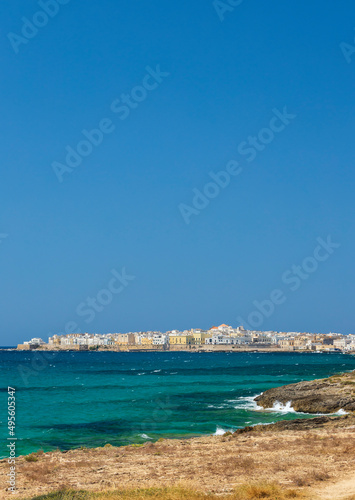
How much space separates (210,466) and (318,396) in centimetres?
2169

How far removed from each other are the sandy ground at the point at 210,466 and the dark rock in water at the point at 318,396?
447 inches

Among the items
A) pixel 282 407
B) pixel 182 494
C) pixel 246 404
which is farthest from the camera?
pixel 246 404

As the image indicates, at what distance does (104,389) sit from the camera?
58344 millimetres

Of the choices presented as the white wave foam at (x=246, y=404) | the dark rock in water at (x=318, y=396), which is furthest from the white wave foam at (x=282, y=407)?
the white wave foam at (x=246, y=404)

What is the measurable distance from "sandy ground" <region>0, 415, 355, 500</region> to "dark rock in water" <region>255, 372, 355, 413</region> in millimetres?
11346

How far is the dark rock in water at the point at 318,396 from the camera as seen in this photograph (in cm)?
3312

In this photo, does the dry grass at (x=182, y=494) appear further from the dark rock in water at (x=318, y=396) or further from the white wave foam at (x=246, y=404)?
the white wave foam at (x=246, y=404)

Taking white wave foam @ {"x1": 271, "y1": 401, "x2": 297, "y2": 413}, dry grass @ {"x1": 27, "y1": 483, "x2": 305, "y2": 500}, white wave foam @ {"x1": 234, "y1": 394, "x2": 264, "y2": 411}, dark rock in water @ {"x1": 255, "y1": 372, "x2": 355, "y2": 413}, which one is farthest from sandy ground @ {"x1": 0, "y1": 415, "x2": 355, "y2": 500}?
white wave foam @ {"x1": 234, "y1": 394, "x2": 264, "y2": 411}

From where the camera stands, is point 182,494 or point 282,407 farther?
point 282,407

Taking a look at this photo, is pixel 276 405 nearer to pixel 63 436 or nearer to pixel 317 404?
pixel 317 404

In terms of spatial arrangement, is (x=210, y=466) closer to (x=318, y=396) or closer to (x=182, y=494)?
Answer: (x=182, y=494)

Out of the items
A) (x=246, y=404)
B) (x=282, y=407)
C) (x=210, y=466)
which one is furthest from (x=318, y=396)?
(x=210, y=466)

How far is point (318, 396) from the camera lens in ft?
118

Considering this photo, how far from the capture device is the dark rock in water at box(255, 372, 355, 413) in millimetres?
33125
